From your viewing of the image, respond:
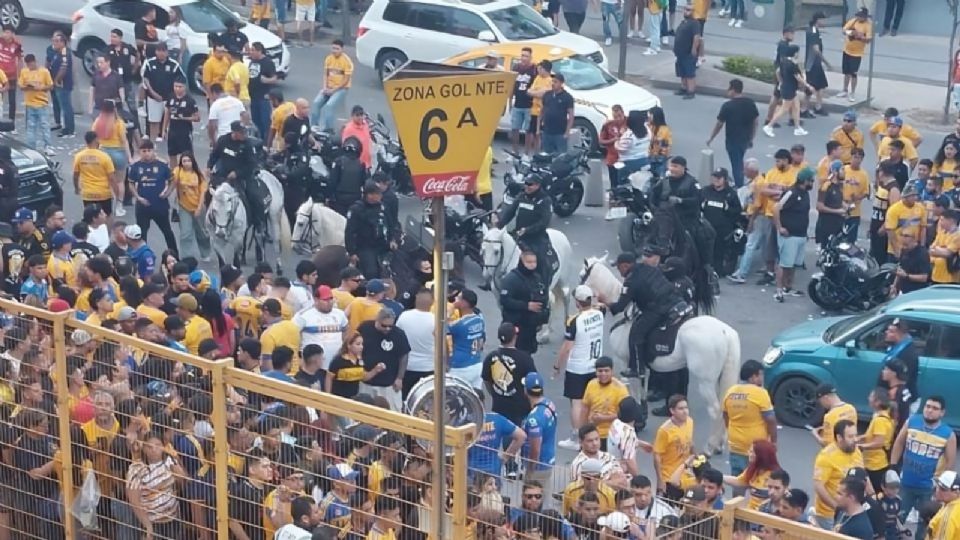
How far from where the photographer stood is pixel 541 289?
53.4 feet

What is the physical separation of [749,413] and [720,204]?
614 centimetres

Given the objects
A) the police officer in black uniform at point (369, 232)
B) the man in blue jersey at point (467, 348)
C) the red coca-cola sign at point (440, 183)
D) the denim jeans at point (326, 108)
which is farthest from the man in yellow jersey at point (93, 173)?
the red coca-cola sign at point (440, 183)

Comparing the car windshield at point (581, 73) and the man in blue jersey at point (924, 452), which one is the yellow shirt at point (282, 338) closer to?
the man in blue jersey at point (924, 452)

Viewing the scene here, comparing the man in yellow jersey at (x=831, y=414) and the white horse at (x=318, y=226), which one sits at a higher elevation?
the man in yellow jersey at (x=831, y=414)

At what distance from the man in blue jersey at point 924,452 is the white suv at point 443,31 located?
14078mm

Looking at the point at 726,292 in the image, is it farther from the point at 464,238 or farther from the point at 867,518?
the point at 867,518

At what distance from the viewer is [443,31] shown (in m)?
26.8

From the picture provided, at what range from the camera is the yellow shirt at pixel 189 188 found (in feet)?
62.2

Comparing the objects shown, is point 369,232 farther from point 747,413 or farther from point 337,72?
point 337,72

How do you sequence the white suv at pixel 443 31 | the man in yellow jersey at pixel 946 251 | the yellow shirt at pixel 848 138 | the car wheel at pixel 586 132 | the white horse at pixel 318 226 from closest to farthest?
the man in yellow jersey at pixel 946 251 < the white horse at pixel 318 226 < the yellow shirt at pixel 848 138 < the car wheel at pixel 586 132 < the white suv at pixel 443 31

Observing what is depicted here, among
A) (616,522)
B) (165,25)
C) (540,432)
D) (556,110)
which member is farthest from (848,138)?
(616,522)

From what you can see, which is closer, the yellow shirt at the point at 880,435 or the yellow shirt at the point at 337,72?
the yellow shirt at the point at 880,435

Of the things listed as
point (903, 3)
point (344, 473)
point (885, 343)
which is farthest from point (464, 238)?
point (903, 3)

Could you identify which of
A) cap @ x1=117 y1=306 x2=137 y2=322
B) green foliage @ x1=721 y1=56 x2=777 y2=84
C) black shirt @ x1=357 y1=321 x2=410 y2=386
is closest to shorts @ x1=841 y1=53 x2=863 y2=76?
green foliage @ x1=721 y1=56 x2=777 y2=84
